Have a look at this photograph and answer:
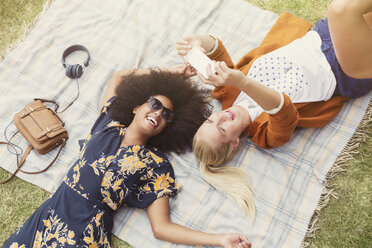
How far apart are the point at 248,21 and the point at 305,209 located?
2.09 m

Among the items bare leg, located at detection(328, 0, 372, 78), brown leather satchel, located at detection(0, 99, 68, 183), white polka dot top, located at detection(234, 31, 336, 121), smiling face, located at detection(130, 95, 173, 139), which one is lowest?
brown leather satchel, located at detection(0, 99, 68, 183)

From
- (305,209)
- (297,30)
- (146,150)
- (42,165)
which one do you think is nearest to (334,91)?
(297,30)

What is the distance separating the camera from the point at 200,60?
2.47 m

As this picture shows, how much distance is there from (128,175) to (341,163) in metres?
1.97

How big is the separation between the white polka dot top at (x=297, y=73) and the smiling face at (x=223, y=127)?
0.15 meters

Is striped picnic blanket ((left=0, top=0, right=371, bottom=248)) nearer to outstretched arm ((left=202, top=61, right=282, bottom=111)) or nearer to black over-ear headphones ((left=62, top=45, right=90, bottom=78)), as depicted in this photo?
black over-ear headphones ((left=62, top=45, right=90, bottom=78))

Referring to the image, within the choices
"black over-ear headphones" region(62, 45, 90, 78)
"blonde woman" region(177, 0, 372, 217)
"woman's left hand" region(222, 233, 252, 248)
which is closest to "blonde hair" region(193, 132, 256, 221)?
"blonde woman" region(177, 0, 372, 217)

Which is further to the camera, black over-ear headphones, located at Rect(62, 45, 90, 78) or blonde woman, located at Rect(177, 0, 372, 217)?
black over-ear headphones, located at Rect(62, 45, 90, 78)

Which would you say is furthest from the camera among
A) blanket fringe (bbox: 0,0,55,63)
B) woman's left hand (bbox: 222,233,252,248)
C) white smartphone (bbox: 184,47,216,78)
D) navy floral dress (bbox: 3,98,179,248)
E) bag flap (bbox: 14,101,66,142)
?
blanket fringe (bbox: 0,0,55,63)

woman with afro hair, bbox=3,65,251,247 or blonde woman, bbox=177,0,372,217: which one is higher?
blonde woman, bbox=177,0,372,217

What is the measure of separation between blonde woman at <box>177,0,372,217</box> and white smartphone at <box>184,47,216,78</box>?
0.57 ft

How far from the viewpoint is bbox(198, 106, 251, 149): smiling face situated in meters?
2.81

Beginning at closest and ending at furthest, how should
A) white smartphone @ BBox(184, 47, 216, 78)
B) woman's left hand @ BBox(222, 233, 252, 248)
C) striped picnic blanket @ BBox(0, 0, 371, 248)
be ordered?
white smartphone @ BBox(184, 47, 216, 78) → woman's left hand @ BBox(222, 233, 252, 248) → striped picnic blanket @ BBox(0, 0, 371, 248)

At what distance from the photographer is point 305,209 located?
2.99 meters
